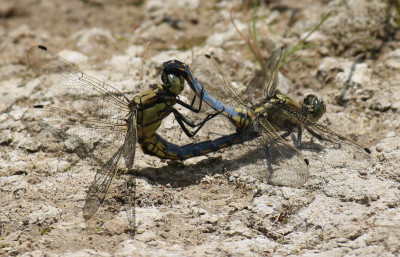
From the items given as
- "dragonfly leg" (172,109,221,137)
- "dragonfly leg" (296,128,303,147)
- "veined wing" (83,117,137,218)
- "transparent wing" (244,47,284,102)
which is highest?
"transparent wing" (244,47,284,102)

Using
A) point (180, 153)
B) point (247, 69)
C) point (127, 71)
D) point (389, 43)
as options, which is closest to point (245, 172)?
point (180, 153)

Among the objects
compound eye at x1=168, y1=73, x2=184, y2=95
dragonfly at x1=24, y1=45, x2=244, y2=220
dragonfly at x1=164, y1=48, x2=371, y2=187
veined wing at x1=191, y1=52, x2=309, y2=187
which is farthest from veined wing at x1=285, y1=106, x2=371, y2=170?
compound eye at x1=168, y1=73, x2=184, y2=95

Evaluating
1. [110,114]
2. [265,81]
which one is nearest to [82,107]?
[110,114]

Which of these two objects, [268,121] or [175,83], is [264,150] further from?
[175,83]

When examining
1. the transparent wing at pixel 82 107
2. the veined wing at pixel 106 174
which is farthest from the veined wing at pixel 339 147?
the transparent wing at pixel 82 107

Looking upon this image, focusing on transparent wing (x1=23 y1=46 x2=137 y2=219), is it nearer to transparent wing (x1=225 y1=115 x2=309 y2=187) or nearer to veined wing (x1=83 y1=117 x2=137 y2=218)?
veined wing (x1=83 y1=117 x2=137 y2=218)

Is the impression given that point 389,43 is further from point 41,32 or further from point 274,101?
point 41,32
